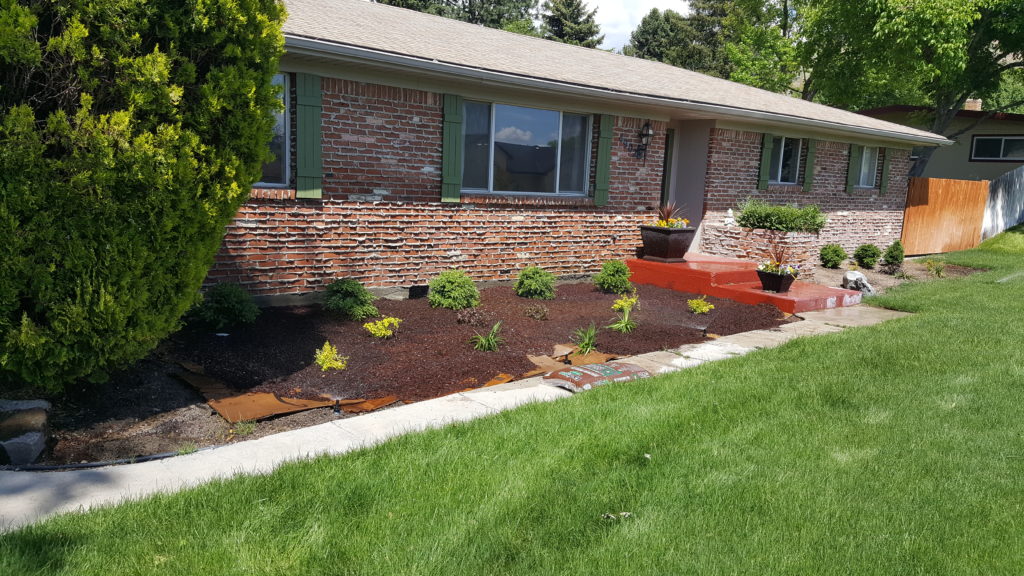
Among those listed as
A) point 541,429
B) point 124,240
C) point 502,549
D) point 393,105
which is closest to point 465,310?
point 393,105

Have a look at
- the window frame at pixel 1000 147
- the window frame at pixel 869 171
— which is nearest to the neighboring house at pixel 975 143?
the window frame at pixel 1000 147

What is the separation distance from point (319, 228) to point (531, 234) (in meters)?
3.27

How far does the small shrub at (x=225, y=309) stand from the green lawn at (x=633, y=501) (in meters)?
3.16

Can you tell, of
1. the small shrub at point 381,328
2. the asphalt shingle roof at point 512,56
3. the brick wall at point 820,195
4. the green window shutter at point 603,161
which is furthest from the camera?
the brick wall at point 820,195

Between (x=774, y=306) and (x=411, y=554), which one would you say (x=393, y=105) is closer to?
(x=774, y=306)

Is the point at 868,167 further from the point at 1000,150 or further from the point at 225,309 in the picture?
the point at 225,309

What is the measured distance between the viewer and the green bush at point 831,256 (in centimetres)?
1441

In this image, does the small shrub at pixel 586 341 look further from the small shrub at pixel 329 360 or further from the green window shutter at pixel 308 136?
the green window shutter at pixel 308 136

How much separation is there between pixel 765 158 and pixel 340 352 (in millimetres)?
10074

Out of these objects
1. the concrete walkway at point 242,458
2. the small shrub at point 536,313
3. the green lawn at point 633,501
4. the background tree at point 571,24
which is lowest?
the concrete walkway at point 242,458

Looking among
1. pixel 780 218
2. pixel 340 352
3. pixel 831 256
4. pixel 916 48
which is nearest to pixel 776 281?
pixel 780 218

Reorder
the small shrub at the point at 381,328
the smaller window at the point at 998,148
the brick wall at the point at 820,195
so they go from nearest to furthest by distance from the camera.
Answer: the small shrub at the point at 381,328 → the brick wall at the point at 820,195 → the smaller window at the point at 998,148

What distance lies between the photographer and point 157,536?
289cm

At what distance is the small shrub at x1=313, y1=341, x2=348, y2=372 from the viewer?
18.4 ft
